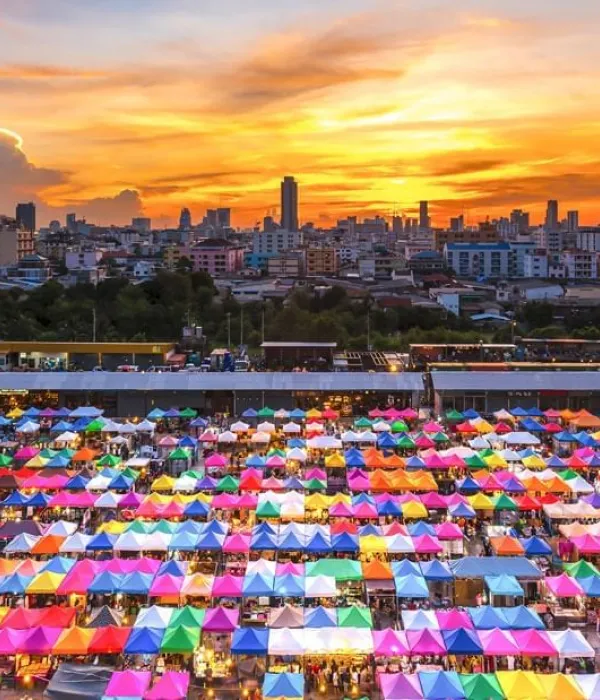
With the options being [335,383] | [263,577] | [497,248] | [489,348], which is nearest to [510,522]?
[263,577]

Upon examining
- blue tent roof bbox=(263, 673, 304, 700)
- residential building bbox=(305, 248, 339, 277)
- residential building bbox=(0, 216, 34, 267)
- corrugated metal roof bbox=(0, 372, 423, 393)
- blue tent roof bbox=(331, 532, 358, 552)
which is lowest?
blue tent roof bbox=(263, 673, 304, 700)

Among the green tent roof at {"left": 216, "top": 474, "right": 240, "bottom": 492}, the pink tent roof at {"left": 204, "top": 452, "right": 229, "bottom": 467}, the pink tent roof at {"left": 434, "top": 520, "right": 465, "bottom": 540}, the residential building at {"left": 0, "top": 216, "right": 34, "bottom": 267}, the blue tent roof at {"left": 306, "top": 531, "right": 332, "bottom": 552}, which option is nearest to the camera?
the blue tent roof at {"left": 306, "top": 531, "right": 332, "bottom": 552}

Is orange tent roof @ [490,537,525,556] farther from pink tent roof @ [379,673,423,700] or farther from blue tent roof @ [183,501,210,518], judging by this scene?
blue tent roof @ [183,501,210,518]

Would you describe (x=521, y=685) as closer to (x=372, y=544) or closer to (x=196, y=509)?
(x=372, y=544)

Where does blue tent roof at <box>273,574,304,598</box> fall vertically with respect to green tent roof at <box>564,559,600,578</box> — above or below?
below

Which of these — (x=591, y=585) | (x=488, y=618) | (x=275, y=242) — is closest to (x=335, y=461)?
(x=591, y=585)

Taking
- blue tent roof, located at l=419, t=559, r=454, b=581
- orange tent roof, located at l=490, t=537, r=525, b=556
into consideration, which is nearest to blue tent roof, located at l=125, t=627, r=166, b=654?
blue tent roof, located at l=419, t=559, r=454, b=581
